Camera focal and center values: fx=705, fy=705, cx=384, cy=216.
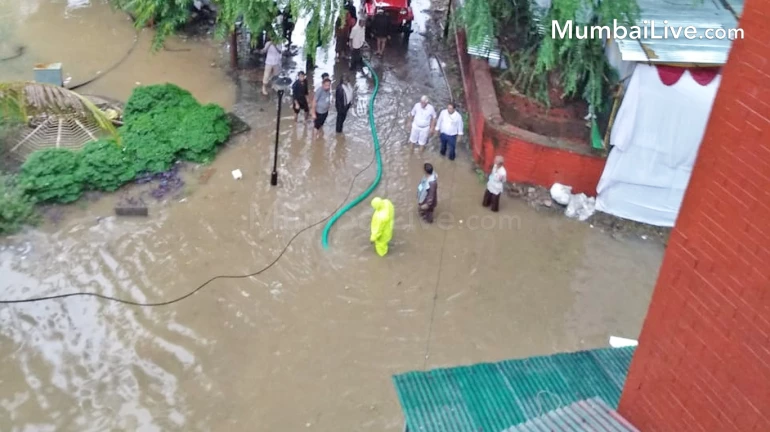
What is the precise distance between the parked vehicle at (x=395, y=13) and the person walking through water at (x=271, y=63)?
2864 millimetres

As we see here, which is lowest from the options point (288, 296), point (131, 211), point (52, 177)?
point (288, 296)

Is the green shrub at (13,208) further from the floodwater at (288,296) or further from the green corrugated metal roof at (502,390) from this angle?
the green corrugated metal roof at (502,390)

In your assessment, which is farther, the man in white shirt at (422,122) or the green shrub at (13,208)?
the man in white shirt at (422,122)

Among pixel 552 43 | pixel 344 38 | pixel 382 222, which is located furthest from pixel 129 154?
pixel 552 43

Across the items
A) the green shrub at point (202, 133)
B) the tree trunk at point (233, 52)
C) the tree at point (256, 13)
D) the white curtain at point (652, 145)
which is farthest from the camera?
the tree trunk at point (233, 52)

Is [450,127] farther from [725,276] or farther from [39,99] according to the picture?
[725,276]

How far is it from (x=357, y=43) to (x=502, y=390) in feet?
32.9

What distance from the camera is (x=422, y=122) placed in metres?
11.9

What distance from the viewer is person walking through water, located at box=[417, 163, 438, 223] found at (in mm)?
10133

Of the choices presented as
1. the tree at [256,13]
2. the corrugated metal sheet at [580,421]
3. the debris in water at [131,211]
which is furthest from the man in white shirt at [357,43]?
the corrugated metal sheet at [580,421]

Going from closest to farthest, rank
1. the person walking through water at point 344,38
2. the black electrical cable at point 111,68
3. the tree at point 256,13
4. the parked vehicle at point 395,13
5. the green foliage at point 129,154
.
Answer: the green foliage at point 129,154 → the tree at point 256,13 → the black electrical cable at point 111,68 → the person walking through water at point 344,38 → the parked vehicle at point 395,13

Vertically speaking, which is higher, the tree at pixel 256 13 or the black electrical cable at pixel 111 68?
the tree at pixel 256 13

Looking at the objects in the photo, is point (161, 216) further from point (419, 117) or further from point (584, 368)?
point (584, 368)

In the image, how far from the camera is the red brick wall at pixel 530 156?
1095 cm
